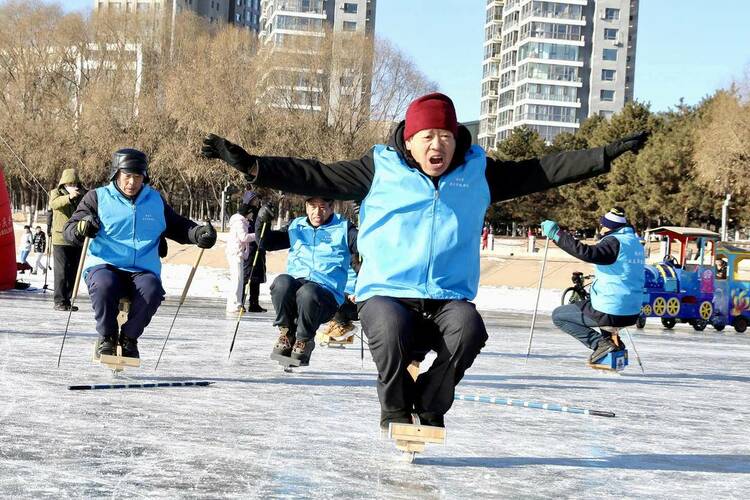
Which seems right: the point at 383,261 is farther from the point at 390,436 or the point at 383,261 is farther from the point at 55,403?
the point at 55,403

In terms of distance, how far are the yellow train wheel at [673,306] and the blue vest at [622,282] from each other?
9.77m

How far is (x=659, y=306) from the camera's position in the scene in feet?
64.9

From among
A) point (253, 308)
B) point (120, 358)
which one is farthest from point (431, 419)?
point (253, 308)

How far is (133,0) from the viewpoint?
388 ft

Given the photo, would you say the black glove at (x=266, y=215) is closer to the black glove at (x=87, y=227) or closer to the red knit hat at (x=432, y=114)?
the black glove at (x=87, y=227)

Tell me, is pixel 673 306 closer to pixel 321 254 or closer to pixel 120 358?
pixel 321 254

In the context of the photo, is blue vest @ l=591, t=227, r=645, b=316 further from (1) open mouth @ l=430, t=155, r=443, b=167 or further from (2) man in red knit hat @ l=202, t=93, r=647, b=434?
(1) open mouth @ l=430, t=155, r=443, b=167

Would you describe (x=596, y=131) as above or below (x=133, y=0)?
below

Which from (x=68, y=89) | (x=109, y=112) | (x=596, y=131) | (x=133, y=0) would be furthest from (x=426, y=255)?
(x=133, y=0)

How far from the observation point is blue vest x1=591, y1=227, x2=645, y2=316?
33.4ft

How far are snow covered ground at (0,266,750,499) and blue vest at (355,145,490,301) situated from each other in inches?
30.3

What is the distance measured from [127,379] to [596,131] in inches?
2683

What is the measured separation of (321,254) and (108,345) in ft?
6.81

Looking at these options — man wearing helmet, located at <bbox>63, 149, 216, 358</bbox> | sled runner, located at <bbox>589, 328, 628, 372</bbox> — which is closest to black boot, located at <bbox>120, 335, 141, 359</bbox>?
man wearing helmet, located at <bbox>63, 149, 216, 358</bbox>
